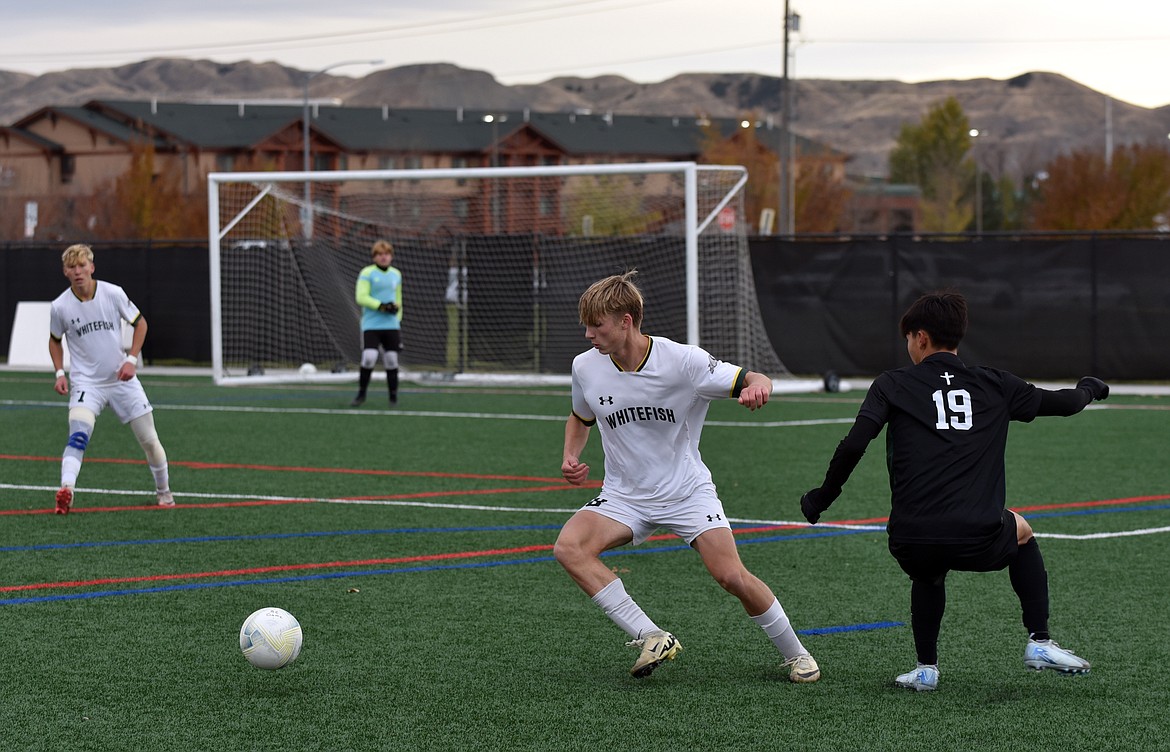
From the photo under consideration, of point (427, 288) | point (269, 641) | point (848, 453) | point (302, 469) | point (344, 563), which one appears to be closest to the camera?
point (848, 453)

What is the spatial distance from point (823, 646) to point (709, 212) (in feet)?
51.1

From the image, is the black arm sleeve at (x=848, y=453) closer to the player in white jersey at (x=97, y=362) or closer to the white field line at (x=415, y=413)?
the player in white jersey at (x=97, y=362)

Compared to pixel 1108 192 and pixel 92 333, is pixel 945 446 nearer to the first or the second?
pixel 92 333

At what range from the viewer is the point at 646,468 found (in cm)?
582

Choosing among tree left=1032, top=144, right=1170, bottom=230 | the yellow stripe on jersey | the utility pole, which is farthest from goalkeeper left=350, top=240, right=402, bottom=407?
tree left=1032, top=144, right=1170, bottom=230

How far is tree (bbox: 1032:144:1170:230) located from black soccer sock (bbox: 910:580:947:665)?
153 ft

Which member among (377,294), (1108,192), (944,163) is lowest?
(377,294)

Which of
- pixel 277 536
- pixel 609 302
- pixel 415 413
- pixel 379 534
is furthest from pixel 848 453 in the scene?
pixel 415 413

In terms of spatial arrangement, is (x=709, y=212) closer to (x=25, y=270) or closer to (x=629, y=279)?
(x=25, y=270)

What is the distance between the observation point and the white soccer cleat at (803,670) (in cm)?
570

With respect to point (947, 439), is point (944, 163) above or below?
above

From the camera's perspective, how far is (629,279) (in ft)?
19.3

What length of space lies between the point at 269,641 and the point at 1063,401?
10.3 ft

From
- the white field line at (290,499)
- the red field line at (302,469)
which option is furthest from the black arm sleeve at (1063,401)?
the red field line at (302,469)
